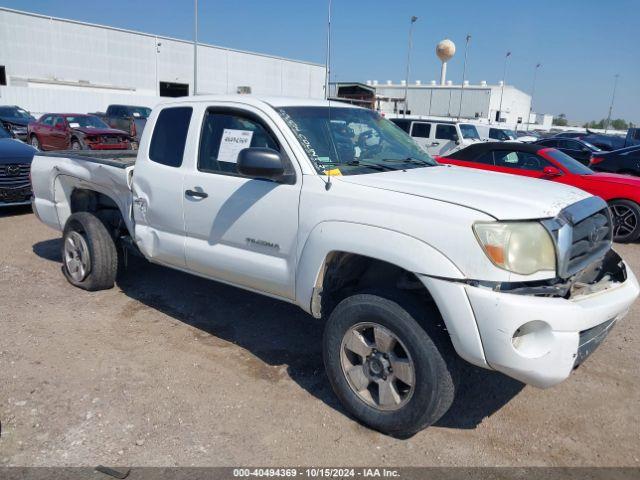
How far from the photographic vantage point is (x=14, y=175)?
8.66 meters

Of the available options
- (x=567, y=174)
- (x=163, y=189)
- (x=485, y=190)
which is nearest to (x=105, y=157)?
(x=163, y=189)

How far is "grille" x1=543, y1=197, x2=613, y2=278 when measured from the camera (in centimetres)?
288

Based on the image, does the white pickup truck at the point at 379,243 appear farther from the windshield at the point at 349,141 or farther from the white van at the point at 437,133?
the white van at the point at 437,133

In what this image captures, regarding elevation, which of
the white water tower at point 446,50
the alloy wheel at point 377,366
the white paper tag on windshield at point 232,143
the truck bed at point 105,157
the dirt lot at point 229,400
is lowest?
the dirt lot at point 229,400

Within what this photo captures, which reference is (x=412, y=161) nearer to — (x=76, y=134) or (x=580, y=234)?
(x=580, y=234)

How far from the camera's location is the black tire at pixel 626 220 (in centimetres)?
872

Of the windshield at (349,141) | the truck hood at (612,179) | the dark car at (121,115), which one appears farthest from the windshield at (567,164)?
the dark car at (121,115)

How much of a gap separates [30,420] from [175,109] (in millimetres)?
2586

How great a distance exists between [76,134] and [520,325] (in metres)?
16.6

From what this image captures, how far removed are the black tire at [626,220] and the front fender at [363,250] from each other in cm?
730

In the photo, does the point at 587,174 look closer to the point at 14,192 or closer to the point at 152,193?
the point at 152,193

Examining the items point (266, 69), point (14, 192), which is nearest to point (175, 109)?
point (14, 192)

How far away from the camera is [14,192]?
28.4ft

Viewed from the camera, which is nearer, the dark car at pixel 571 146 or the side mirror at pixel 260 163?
the side mirror at pixel 260 163
